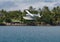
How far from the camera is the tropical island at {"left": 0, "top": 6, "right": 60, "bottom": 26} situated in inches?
2266

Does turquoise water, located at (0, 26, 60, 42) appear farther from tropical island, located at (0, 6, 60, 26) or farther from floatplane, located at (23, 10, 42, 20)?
floatplane, located at (23, 10, 42, 20)

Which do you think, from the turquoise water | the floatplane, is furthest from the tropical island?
the turquoise water

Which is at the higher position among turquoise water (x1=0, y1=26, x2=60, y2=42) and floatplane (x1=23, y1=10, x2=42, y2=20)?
turquoise water (x1=0, y1=26, x2=60, y2=42)

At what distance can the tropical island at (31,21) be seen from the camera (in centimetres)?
5756

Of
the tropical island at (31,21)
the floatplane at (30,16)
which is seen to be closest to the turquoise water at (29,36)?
the tropical island at (31,21)

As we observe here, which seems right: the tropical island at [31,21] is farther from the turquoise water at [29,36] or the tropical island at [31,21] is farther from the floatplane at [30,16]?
the turquoise water at [29,36]

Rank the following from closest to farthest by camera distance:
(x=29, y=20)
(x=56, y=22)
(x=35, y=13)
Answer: (x=56, y=22)
(x=29, y=20)
(x=35, y=13)

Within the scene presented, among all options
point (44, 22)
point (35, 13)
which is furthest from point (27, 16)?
point (44, 22)

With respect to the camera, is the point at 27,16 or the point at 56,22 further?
the point at 27,16

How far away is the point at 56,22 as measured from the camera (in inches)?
2301

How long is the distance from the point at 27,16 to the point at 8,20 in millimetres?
8500

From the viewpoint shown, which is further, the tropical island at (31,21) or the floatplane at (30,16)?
the floatplane at (30,16)

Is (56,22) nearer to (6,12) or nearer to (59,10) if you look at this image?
(59,10)

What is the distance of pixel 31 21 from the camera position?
61.9 m
